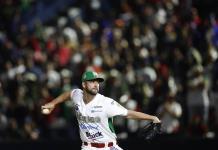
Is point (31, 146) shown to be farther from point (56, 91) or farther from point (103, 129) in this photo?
point (103, 129)

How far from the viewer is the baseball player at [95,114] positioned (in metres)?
12.5

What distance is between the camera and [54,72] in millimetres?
19359

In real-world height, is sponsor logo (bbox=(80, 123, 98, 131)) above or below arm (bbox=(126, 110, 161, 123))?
below

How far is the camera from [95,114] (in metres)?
12.6

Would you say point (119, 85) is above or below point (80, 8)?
below

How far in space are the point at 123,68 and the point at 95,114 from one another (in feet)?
19.4

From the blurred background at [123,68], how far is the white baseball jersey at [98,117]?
333 cm

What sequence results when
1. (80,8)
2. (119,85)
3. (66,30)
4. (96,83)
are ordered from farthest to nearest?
(80,8)
(66,30)
(119,85)
(96,83)

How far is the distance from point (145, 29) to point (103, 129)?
23.1ft

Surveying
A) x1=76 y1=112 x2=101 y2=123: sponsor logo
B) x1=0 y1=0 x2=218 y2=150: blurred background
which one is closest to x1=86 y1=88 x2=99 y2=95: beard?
x1=76 y1=112 x2=101 y2=123: sponsor logo

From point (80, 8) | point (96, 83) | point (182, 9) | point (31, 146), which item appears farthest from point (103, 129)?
point (80, 8)

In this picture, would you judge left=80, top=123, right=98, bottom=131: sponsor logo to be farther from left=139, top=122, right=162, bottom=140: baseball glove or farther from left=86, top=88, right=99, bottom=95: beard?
left=139, top=122, right=162, bottom=140: baseball glove

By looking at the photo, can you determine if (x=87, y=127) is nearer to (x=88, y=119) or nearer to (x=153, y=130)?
(x=88, y=119)

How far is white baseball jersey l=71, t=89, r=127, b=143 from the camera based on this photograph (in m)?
12.5
